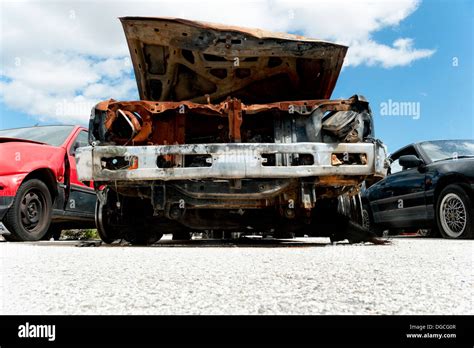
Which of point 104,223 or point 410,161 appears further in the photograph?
point 410,161

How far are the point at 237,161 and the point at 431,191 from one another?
11.0ft

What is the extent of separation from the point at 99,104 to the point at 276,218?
183cm

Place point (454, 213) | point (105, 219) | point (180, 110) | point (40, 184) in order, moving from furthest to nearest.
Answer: point (454, 213) → point (40, 184) → point (105, 219) → point (180, 110)

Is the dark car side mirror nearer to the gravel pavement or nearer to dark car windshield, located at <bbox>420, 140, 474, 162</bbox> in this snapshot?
dark car windshield, located at <bbox>420, 140, 474, 162</bbox>

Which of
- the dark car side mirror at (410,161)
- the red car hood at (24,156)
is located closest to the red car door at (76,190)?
the red car hood at (24,156)

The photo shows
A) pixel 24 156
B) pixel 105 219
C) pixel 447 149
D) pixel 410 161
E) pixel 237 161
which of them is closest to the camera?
pixel 237 161

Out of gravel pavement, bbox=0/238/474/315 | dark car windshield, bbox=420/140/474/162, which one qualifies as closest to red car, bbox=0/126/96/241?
gravel pavement, bbox=0/238/474/315

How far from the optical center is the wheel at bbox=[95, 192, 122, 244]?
390 centimetres

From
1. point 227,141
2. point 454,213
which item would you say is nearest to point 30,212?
point 227,141

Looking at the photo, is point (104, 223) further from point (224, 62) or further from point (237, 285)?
point (237, 285)

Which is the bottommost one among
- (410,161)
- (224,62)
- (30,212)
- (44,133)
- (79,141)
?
(30,212)

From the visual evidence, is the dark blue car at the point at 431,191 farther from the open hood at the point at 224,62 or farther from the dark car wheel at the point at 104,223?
the dark car wheel at the point at 104,223

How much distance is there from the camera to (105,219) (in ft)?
13.0
